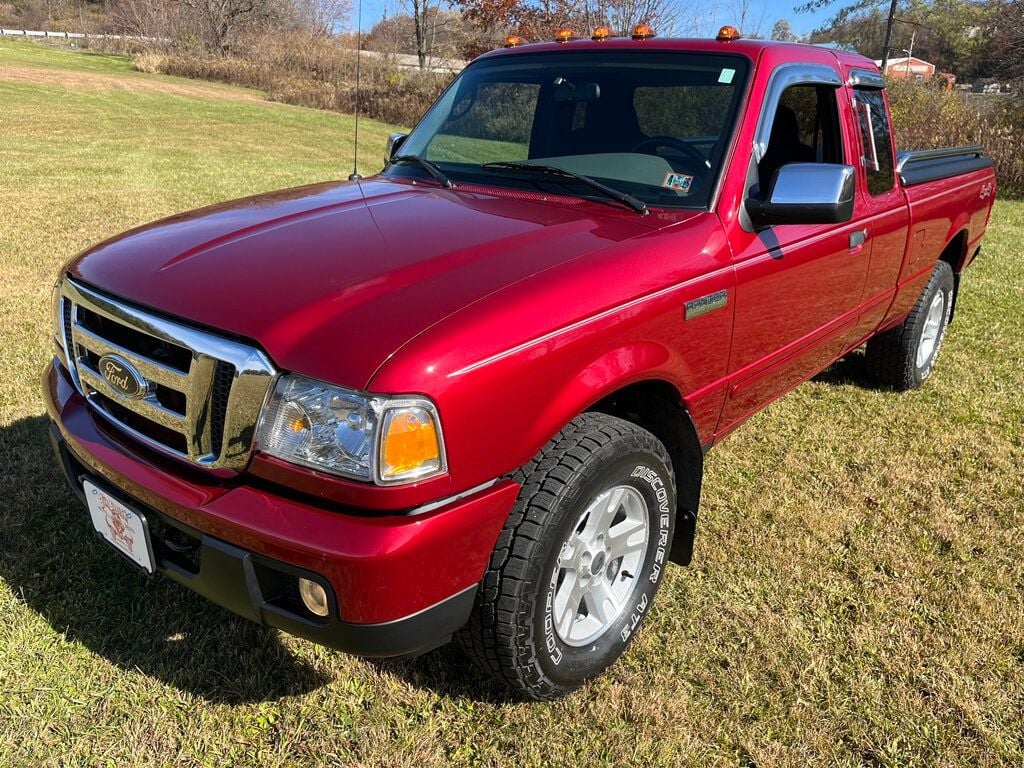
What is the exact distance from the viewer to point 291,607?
1.85 meters

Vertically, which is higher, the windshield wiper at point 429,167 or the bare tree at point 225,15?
the bare tree at point 225,15

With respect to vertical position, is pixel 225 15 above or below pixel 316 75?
above

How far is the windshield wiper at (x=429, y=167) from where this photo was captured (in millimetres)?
3008

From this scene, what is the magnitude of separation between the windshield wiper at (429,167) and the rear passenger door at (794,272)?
1152 mm

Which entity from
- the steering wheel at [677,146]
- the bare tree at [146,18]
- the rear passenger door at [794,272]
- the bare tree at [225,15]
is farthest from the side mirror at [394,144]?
the bare tree at [146,18]

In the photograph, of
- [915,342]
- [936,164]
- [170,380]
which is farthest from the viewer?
[915,342]

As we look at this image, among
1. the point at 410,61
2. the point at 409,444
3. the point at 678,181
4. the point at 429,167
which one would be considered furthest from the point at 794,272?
the point at 410,61

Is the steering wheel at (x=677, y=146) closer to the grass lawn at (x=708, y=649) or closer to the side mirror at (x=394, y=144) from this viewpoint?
the side mirror at (x=394, y=144)

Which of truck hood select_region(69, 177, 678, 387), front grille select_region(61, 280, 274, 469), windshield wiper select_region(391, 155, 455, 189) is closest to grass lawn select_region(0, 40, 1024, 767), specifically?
front grille select_region(61, 280, 274, 469)

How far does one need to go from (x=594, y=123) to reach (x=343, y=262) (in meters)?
1.39

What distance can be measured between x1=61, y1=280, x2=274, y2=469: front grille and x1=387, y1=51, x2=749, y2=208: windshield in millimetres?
1436

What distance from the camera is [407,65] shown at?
32562 mm

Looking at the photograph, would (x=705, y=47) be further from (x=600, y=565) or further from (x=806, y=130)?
(x=600, y=565)

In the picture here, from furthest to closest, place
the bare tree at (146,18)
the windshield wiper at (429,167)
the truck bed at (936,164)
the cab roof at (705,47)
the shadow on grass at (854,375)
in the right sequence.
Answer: the bare tree at (146,18) < the shadow on grass at (854,375) < the truck bed at (936,164) < the windshield wiper at (429,167) < the cab roof at (705,47)
